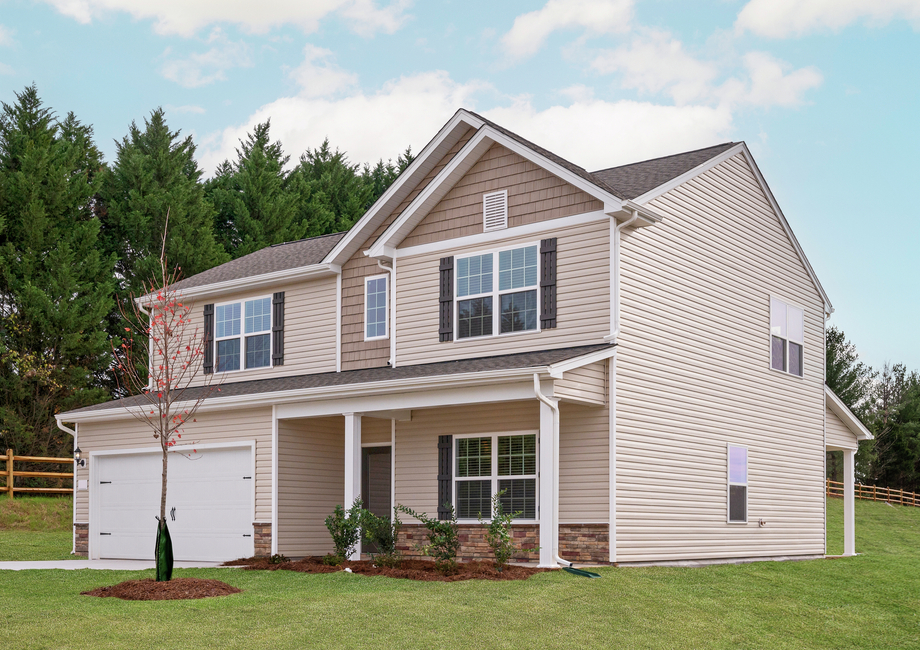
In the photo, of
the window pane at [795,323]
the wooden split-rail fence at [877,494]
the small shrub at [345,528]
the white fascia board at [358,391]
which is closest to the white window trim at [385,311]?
the white fascia board at [358,391]

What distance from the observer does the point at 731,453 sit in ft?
58.3

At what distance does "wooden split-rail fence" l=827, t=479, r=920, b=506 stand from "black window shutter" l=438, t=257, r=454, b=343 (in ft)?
96.0

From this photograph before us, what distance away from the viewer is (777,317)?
19.8 m

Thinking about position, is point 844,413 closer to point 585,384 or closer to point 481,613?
point 585,384

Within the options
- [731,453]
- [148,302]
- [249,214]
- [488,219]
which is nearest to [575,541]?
[731,453]

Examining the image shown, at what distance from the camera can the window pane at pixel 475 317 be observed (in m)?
16.8

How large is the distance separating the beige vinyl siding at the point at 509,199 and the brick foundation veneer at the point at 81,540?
8.97 meters

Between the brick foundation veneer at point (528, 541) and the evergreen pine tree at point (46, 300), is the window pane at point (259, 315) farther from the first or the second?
the evergreen pine tree at point (46, 300)

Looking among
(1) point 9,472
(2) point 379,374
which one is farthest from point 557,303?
(1) point 9,472

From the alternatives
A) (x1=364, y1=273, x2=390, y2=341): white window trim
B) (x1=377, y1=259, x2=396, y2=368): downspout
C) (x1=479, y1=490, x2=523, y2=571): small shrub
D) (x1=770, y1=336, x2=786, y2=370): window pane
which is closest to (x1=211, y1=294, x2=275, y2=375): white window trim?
(x1=364, y1=273, x2=390, y2=341): white window trim

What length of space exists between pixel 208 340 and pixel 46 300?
31.6 ft

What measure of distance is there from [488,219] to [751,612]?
787cm

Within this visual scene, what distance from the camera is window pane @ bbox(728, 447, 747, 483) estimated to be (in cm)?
1772

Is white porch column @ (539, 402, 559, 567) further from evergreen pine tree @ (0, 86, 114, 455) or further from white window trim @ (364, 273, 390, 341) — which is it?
evergreen pine tree @ (0, 86, 114, 455)
